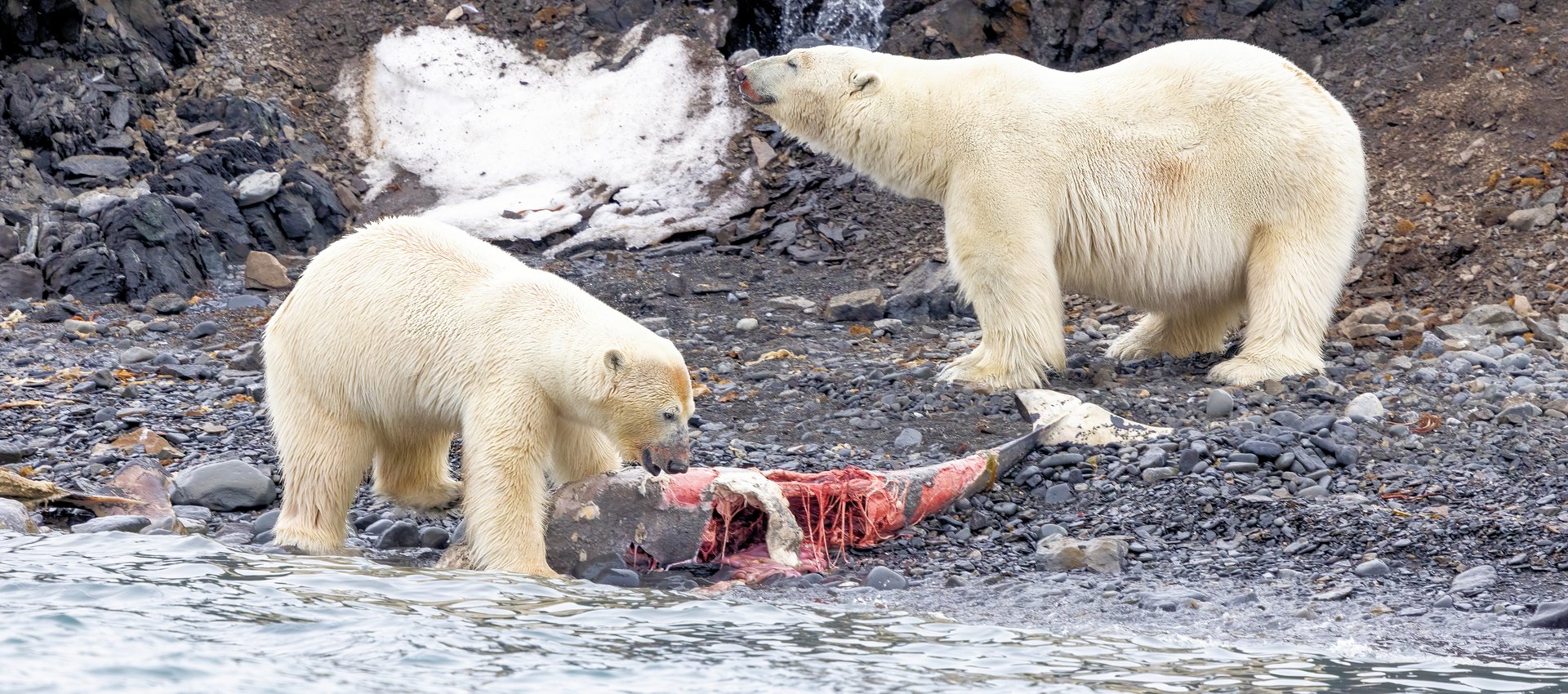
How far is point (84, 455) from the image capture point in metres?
7.42

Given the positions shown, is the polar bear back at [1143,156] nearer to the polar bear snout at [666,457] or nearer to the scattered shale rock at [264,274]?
the polar bear snout at [666,457]

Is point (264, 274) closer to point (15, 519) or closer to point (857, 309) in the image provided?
point (857, 309)

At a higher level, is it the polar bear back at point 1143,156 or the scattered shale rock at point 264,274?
the polar bear back at point 1143,156

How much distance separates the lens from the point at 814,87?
8.51m

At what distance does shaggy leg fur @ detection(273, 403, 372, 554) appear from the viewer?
6016 mm

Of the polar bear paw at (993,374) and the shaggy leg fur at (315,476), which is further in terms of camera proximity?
the polar bear paw at (993,374)

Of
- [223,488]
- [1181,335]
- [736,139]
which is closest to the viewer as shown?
[223,488]

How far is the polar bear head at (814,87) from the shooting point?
333 inches

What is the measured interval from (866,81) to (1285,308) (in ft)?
8.48

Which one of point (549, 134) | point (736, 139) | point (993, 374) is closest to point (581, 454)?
point (993, 374)

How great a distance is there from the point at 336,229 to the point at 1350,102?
886cm

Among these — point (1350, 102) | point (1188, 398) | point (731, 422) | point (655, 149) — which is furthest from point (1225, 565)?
point (655, 149)

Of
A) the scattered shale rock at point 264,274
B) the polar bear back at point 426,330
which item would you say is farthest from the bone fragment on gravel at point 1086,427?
the scattered shale rock at point 264,274

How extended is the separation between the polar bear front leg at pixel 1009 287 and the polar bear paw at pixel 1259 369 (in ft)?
2.90
